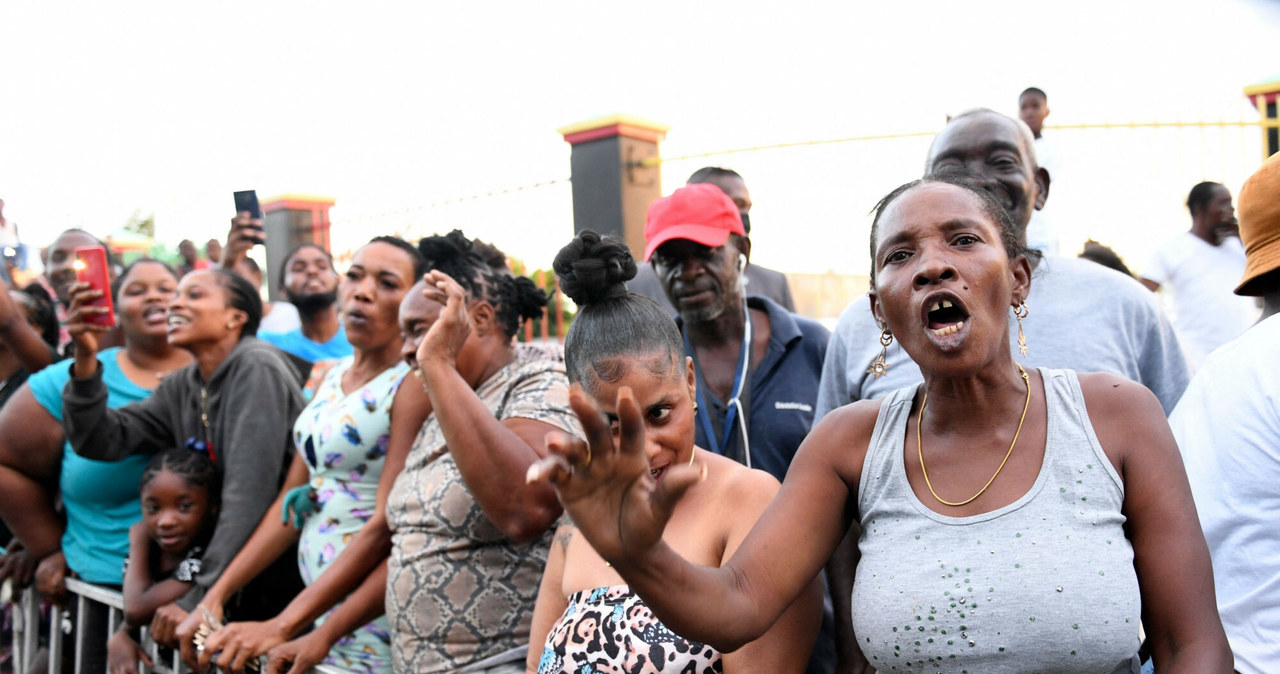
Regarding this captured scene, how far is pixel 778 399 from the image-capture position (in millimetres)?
3133

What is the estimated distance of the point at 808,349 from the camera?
3.32 meters

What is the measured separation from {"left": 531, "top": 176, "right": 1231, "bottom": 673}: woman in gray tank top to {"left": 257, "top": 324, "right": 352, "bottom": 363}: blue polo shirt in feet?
13.8

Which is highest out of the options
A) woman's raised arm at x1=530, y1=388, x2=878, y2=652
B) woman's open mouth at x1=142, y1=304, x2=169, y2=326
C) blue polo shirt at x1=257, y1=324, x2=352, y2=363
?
woman's raised arm at x1=530, y1=388, x2=878, y2=652

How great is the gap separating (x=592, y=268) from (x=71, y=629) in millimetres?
3703

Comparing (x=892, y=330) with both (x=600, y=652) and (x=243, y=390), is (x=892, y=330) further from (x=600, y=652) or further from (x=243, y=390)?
(x=243, y=390)

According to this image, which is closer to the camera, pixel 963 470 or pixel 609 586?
pixel 963 470

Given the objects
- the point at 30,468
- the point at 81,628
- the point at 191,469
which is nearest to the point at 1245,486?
the point at 191,469

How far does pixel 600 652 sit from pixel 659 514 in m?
0.83

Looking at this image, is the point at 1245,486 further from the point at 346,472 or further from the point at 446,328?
the point at 346,472

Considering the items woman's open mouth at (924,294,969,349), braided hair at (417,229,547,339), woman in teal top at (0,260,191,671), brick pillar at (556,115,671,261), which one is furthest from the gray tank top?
brick pillar at (556,115,671,261)

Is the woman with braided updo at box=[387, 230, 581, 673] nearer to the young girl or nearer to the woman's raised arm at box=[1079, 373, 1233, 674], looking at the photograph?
the young girl

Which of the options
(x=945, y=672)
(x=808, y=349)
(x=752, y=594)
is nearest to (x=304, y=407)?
(x=808, y=349)

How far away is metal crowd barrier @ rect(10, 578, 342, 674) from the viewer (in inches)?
154

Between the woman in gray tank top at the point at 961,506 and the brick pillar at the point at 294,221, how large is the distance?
861cm
